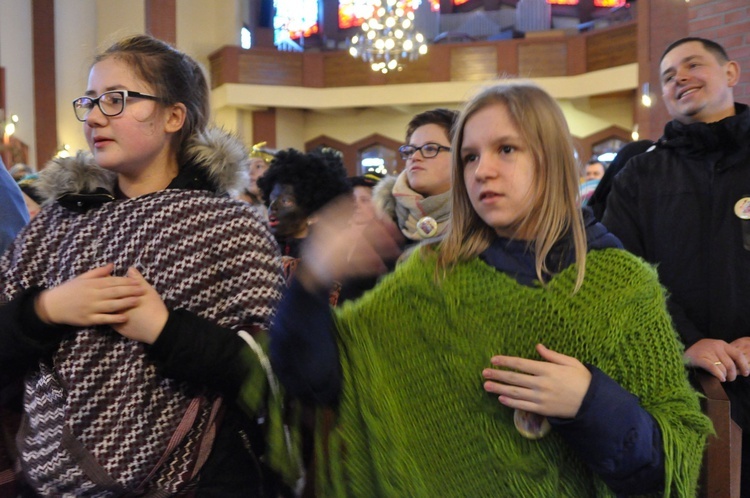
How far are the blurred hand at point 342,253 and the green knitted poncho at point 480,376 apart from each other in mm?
160

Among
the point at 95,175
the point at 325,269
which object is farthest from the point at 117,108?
the point at 325,269

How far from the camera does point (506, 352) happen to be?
1.48m

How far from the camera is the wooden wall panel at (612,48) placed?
15.5m

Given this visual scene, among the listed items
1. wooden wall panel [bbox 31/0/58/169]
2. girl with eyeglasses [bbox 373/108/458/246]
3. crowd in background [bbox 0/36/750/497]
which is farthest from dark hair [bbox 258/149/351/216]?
wooden wall panel [bbox 31/0/58/169]

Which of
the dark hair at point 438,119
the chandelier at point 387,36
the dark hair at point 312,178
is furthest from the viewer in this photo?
the chandelier at point 387,36

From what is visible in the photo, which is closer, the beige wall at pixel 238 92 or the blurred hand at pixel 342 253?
the blurred hand at pixel 342 253

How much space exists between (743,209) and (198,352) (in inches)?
71.4

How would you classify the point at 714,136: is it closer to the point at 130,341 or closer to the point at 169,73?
the point at 169,73

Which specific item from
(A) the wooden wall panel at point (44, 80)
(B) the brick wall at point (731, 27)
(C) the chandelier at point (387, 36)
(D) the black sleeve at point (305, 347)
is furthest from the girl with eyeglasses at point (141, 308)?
(C) the chandelier at point (387, 36)

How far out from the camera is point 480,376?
4.83 ft

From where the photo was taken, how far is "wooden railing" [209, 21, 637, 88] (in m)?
16.9

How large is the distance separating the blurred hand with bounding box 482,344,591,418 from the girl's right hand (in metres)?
0.73

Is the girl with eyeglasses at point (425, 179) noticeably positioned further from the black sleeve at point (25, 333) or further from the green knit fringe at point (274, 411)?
the black sleeve at point (25, 333)

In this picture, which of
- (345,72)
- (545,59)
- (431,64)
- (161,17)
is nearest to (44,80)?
(161,17)
